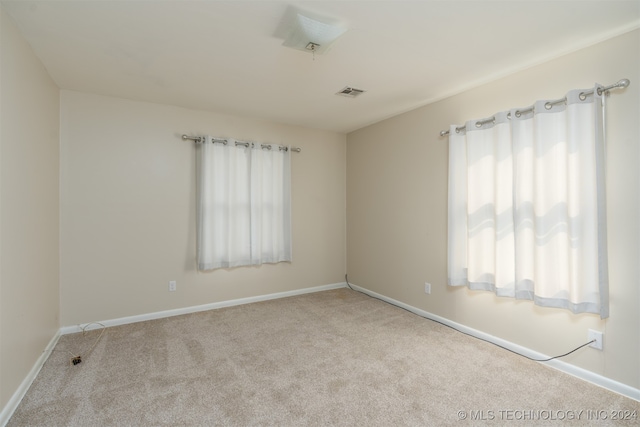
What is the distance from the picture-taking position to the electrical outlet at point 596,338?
211cm

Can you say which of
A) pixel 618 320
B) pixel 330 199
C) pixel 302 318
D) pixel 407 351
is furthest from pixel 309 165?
pixel 618 320

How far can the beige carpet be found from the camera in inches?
70.9

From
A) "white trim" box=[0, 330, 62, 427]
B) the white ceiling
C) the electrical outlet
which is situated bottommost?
"white trim" box=[0, 330, 62, 427]

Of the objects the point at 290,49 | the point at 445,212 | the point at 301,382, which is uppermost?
the point at 290,49

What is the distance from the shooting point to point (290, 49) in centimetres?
224

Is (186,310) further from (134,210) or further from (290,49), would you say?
(290,49)

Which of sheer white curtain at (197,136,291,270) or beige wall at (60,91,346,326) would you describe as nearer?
beige wall at (60,91,346,326)

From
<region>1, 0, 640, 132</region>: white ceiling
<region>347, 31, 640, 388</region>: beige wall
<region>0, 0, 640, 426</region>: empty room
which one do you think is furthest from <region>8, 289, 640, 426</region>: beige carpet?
<region>1, 0, 640, 132</region>: white ceiling

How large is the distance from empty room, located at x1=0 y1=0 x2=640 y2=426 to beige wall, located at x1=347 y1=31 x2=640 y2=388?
17mm

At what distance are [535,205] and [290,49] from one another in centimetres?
224

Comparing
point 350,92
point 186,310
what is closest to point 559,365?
point 350,92

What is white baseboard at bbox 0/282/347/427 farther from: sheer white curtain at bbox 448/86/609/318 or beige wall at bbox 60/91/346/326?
sheer white curtain at bbox 448/86/609/318

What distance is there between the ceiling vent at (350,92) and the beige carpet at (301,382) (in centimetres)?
241

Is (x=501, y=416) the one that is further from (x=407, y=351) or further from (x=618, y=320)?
(x=618, y=320)
